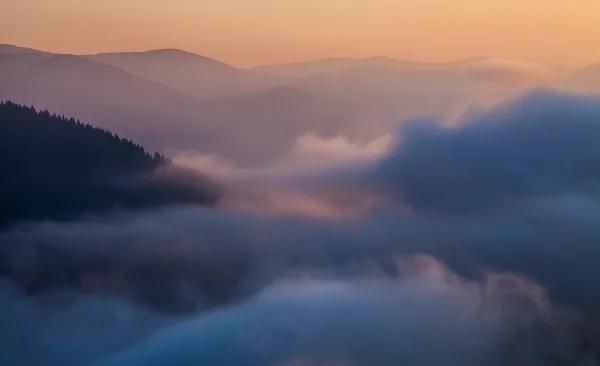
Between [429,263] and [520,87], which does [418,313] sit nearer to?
[429,263]

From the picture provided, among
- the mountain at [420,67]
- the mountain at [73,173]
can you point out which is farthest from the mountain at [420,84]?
the mountain at [73,173]

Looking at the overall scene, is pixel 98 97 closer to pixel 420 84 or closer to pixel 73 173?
pixel 73 173

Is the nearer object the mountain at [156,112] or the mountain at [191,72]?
the mountain at [156,112]

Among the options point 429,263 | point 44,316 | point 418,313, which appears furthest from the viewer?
point 418,313

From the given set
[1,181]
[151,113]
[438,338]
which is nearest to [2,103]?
[1,181]

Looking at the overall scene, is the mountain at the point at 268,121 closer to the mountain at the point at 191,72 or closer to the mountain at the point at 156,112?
the mountain at the point at 156,112

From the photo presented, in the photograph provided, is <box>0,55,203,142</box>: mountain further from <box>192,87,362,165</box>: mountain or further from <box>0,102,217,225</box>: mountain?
<box>192,87,362,165</box>: mountain
